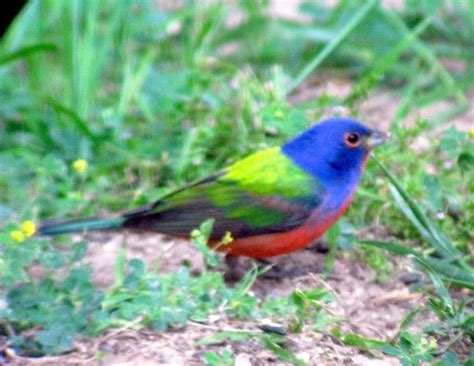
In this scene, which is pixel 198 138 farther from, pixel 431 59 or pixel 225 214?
pixel 431 59

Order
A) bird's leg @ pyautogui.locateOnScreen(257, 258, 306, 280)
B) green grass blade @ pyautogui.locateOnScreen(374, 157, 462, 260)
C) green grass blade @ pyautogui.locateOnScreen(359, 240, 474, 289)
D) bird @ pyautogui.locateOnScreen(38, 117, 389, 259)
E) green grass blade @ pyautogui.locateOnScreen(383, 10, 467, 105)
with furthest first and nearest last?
green grass blade @ pyautogui.locateOnScreen(383, 10, 467, 105) → bird's leg @ pyautogui.locateOnScreen(257, 258, 306, 280) → bird @ pyautogui.locateOnScreen(38, 117, 389, 259) → green grass blade @ pyautogui.locateOnScreen(374, 157, 462, 260) → green grass blade @ pyautogui.locateOnScreen(359, 240, 474, 289)

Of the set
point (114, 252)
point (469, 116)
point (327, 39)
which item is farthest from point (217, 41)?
point (114, 252)

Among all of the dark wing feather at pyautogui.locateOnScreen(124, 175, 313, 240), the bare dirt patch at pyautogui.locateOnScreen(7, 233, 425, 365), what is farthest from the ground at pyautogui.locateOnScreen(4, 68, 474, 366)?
the dark wing feather at pyautogui.locateOnScreen(124, 175, 313, 240)

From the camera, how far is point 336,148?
4.34 m

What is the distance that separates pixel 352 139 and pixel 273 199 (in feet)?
1.45

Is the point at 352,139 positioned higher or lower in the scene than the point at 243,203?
higher

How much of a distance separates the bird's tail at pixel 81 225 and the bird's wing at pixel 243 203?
0.05 metres

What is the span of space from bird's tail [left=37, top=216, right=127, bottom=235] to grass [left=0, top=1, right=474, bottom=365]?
16cm

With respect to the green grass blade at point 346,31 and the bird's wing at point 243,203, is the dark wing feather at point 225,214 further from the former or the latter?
the green grass blade at point 346,31

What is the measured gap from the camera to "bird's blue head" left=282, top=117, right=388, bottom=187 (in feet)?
14.2

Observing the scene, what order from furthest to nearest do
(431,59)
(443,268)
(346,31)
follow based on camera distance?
(431,59)
(346,31)
(443,268)

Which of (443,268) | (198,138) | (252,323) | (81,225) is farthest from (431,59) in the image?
(252,323)

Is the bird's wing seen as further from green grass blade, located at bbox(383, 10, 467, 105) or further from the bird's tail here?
green grass blade, located at bbox(383, 10, 467, 105)

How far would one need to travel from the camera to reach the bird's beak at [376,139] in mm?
4348
